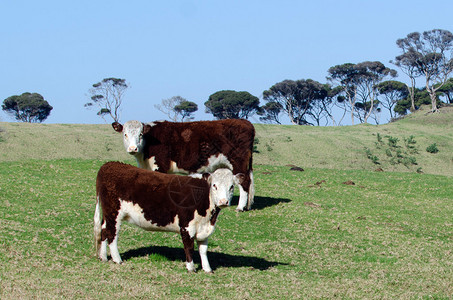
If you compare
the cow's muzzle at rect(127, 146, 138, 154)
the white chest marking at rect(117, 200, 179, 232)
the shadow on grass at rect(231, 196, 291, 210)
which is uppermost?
the cow's muzzle at rect(127, 146, 138, 154)

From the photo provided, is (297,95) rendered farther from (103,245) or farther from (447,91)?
(103,245)

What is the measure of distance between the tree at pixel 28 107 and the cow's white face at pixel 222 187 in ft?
250

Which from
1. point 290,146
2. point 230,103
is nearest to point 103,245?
point 290,146

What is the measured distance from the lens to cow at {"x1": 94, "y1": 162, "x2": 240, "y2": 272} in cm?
1098

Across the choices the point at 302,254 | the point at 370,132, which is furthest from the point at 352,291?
the point at 370,132

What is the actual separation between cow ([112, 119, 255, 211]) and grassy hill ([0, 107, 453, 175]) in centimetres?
2407

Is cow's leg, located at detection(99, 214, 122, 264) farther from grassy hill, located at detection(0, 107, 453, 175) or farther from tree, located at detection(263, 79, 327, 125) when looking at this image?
tree, located at detection(263, 79, 327, 125)

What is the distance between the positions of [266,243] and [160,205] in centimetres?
417

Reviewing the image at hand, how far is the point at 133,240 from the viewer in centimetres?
1346

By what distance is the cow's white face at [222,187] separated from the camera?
409 inches

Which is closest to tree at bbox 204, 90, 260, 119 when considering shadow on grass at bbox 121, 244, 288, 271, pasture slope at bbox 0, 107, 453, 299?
pasture slope at bbox 0, 107, 453, 299

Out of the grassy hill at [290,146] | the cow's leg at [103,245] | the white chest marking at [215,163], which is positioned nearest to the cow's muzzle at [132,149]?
the white chest marking at [215,163]

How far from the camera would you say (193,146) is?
55.3ft

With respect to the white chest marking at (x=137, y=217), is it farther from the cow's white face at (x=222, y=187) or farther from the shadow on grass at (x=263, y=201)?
the shadow on grass at (x=263, y=201)
